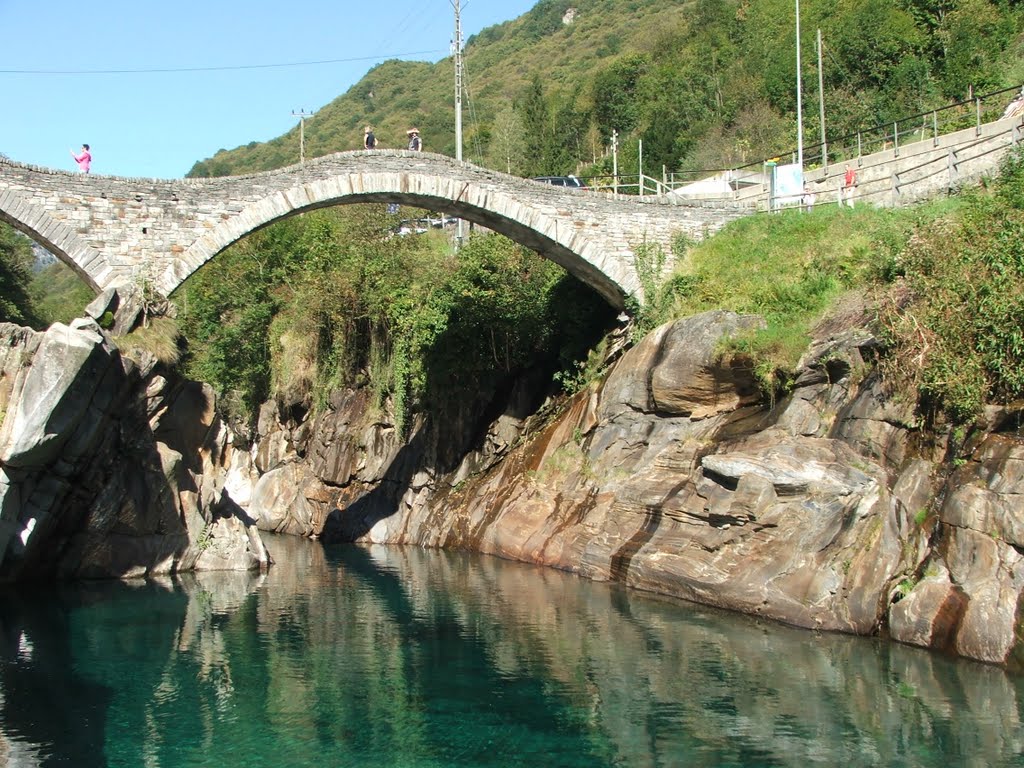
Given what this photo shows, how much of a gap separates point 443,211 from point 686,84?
34.9 m

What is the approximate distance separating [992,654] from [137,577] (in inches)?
553

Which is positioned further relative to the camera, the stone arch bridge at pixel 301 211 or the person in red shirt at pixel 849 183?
the person in red shirt at pixel 849 183

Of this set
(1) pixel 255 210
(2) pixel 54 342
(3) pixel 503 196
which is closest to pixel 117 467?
(2) pixel 54 342

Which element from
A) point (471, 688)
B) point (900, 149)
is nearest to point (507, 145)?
point (900, 149)

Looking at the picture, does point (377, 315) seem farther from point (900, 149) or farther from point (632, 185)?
point (900, 149)

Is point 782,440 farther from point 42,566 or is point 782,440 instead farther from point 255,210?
point 42,566

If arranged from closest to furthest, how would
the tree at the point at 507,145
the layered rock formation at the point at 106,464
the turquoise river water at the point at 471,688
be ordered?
1. the turquoise river water at the point at 471,688
2. the layered rock formation at the point at 106,464
3. the tree at the point at 507,145

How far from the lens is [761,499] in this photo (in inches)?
583

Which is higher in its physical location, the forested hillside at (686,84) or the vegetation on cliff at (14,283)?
the forested hillside at (686,84)

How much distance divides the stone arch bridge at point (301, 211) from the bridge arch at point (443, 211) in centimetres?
2


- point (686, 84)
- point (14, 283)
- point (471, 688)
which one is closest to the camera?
point (471, 688)

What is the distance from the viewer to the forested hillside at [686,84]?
39.8 meters

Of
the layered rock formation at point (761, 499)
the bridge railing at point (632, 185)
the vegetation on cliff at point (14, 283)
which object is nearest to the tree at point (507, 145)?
the bridge railing at point (632, 185)

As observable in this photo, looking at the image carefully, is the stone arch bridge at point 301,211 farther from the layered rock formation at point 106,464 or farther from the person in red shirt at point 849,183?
the person in red shirt at point 849,183
